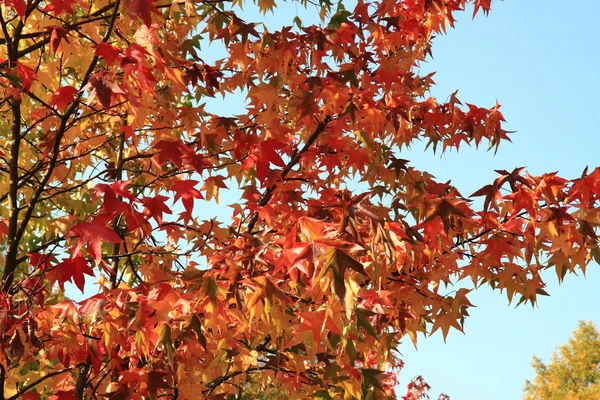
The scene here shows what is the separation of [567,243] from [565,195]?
345 mm

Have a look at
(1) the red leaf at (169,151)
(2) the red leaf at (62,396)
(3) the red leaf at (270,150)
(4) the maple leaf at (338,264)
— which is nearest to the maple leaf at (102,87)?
(1) the red leaf at (169,151)

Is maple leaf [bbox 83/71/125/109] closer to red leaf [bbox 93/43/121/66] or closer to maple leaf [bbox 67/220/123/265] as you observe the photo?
red leaf [bbox 93/43/121/66]

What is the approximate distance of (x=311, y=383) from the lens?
4324mm

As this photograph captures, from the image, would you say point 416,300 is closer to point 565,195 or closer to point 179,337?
point 565,195

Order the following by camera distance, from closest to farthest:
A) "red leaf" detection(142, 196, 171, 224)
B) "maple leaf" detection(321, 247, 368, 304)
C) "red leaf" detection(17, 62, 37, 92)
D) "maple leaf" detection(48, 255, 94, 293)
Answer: "maple leaf" detection(321, 247, 368, 304)
"maple leaf" detection(48, 255, 94, 293)
"red leaf" detection(142, 196, 171, 224)
"red leaf" detection(17, 62, 37, 92)

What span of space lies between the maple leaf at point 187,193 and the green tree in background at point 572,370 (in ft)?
90.2

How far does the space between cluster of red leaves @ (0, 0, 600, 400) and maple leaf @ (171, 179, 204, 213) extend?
0.06 feet

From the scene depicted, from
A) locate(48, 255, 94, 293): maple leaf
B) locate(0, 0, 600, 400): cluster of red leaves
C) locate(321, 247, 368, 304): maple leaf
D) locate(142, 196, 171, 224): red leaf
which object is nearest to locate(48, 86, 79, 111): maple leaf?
locate(0, 0, 600, 400): cluster of red leaves

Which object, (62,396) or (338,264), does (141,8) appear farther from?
(62,396)

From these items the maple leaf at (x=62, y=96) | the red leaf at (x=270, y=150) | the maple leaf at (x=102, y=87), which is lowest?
the maple leaf at (x=102, y=87)

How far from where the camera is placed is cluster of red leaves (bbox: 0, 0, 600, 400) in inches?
119

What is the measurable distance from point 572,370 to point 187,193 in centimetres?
2883

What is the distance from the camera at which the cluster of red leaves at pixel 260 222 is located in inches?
119

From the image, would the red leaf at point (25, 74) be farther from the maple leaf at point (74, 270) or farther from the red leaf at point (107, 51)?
the maple leaf at point (74, 270)
